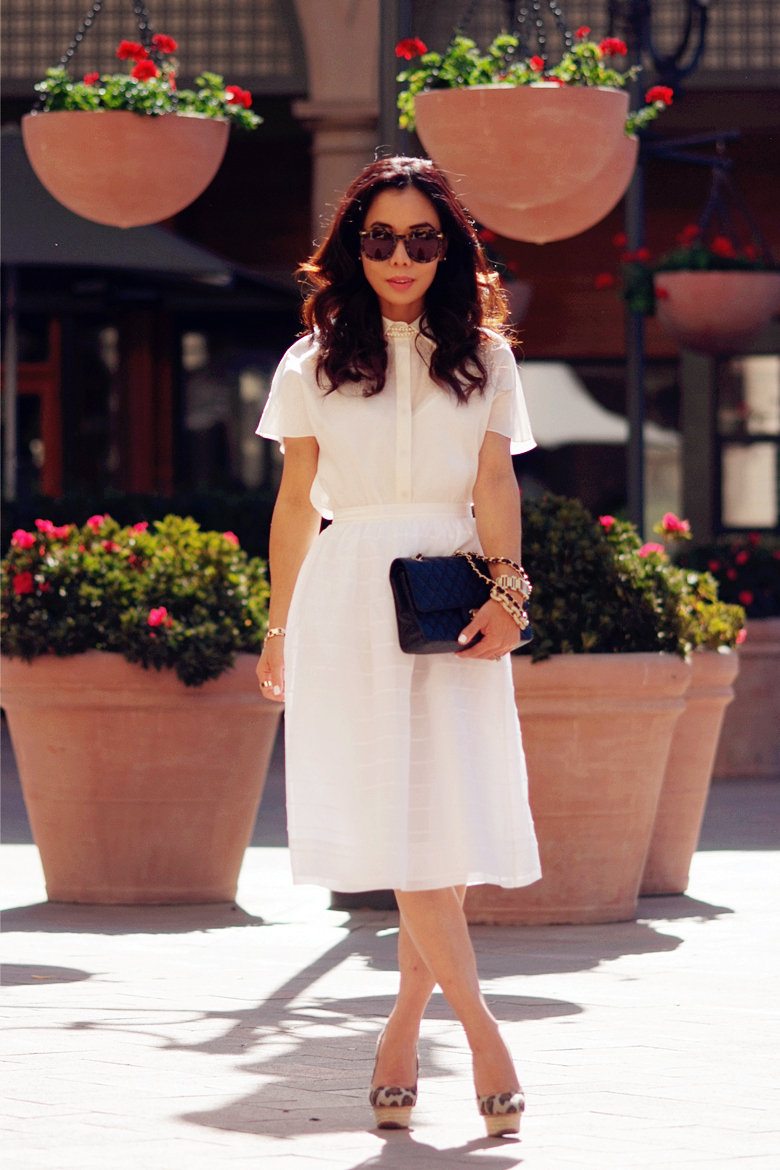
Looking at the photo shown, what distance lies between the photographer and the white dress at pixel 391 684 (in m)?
4.43

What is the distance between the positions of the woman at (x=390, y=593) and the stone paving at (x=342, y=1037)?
0.24 metres

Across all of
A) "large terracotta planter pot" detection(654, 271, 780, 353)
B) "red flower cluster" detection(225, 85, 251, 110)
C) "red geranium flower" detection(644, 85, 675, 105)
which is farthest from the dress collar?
"large terracotta planter pot" detection(654, 271, 780, 353)

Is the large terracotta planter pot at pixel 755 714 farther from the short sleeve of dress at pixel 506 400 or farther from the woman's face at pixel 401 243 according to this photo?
the woman's face at pixel 401 243

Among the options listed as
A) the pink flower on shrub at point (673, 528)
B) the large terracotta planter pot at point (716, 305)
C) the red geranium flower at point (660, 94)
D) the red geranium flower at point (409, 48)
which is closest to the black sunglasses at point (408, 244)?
the red geranium flower at point (409, 48)

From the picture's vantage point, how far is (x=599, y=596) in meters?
7.32

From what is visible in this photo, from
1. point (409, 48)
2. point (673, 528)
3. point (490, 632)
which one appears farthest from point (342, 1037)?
point (409, 48)

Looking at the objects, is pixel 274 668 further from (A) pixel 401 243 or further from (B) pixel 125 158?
(B) pixel 125 158

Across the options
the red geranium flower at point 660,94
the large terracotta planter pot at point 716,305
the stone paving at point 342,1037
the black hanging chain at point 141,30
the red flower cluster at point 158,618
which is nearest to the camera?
the stone paving at point 342,1037

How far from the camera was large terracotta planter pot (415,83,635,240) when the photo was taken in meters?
7.93

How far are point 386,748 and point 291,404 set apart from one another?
2.45ft

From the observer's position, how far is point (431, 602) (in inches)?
173

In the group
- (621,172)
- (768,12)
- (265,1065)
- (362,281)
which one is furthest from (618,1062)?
(768,12)

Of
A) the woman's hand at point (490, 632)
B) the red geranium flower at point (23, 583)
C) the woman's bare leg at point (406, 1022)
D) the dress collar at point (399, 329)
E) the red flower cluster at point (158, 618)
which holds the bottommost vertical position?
the woman's bare leg at point (406, 1022)

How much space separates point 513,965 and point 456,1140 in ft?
6.81
